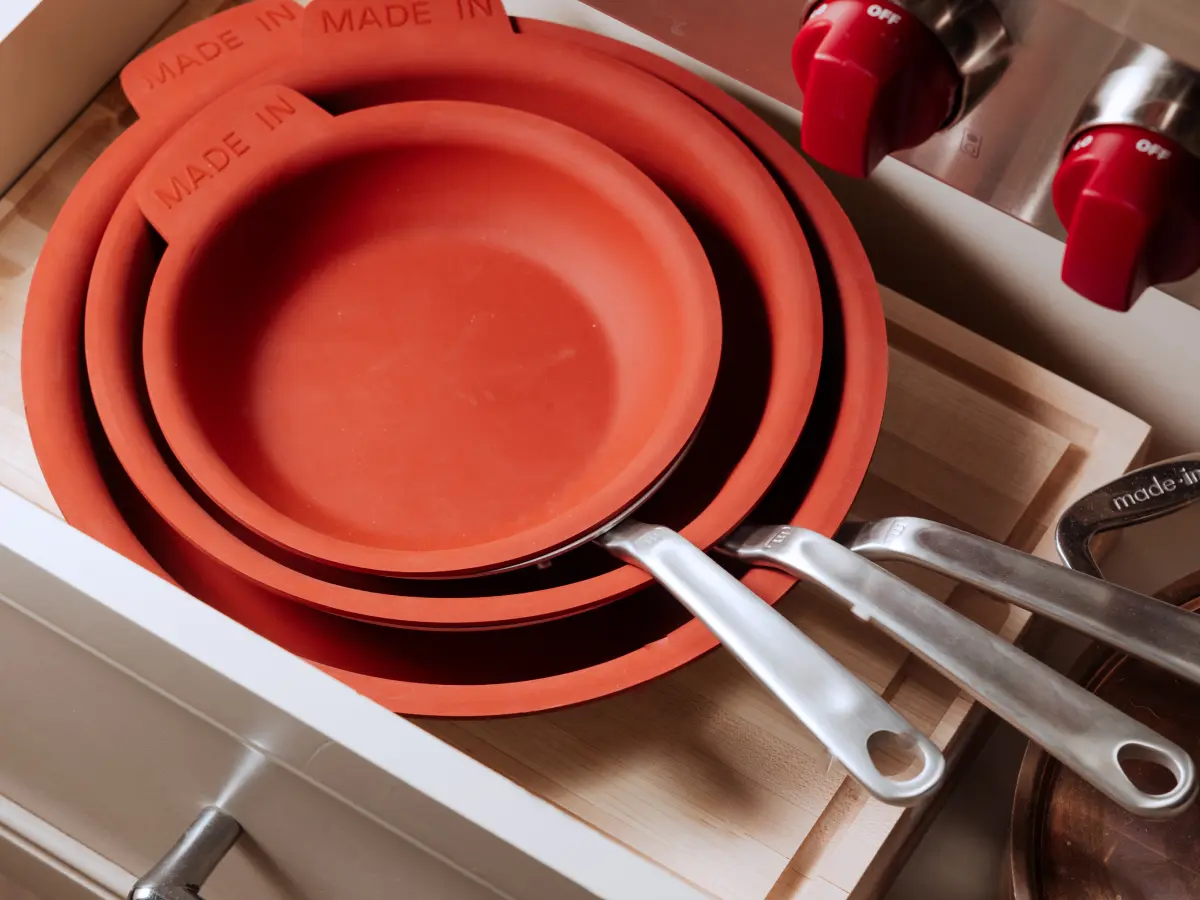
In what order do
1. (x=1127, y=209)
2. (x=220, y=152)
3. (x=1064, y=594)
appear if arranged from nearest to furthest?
(x=1127, y=209), (x=1064, y=594), (x=220, y=152)

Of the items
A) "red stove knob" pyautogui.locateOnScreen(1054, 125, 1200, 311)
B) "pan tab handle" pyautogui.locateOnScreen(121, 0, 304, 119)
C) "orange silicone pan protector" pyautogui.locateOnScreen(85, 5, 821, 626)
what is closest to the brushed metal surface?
"red stove knob" pyautogui.locateOnScreen(1054, 125, 1200, 311)

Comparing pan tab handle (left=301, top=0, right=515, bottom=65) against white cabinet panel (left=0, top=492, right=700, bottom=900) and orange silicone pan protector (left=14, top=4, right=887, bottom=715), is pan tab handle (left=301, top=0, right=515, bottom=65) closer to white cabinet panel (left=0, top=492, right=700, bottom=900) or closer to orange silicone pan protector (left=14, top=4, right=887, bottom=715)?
orange silicone pan protector (left=14, top=4, right=887, bottom=715)

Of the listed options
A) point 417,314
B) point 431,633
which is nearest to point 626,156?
point 417,314

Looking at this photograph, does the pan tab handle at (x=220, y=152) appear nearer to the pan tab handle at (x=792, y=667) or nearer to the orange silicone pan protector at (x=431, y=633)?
the orange silicone pan protector at (x=431, y=633)

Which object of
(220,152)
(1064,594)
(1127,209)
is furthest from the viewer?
(220,152)

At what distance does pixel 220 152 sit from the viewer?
0.51 metres

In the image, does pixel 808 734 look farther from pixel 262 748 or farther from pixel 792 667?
pixel 262 748

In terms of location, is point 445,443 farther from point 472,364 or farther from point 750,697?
point 750,697

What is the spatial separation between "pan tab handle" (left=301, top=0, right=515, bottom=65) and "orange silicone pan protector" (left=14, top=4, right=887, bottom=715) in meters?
0.09

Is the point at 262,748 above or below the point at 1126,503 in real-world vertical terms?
below

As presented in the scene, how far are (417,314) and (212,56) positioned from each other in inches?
6.2

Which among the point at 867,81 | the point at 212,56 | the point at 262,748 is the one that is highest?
the point at 867,81

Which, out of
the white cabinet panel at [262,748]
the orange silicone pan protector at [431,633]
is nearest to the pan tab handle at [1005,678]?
the orange silicone pan protector at [431,633]

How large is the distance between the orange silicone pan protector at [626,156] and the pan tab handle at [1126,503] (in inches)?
5.0
